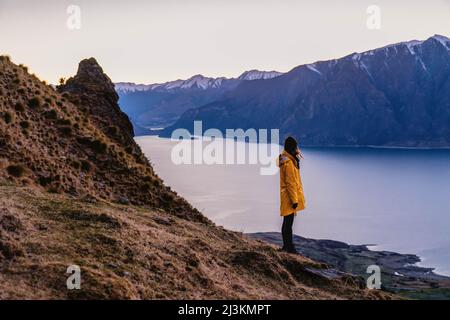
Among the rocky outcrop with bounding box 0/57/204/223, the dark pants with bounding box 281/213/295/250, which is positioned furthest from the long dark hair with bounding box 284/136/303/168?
the rocky outcrop with bounding box 0/57/204/223

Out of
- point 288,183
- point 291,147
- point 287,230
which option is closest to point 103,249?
point 288,183

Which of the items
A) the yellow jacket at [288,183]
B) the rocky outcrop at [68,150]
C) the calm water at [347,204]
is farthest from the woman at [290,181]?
the calm water at [347,204]

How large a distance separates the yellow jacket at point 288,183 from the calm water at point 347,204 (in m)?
74.9

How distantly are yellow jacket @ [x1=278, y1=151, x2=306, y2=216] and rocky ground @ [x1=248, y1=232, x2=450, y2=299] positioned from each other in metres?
49.6

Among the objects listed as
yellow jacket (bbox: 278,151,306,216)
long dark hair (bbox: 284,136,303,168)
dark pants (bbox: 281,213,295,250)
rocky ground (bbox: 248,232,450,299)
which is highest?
long dark hair (bbox: 284,136,303,168)

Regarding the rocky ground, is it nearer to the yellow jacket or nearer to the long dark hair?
the yellow jacket

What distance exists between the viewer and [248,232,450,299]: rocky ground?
6401 cm

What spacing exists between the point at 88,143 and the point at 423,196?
137 meters

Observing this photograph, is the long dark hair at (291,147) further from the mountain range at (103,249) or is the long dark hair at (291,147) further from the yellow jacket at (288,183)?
the mountain range at (103,249)

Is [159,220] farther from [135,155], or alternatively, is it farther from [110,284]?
[135,155]

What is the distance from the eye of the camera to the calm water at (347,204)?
9956 centimetres

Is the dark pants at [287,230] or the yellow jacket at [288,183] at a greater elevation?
the yellow jacket at [288,183]

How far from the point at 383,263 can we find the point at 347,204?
49.0 m

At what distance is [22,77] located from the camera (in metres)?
23.3
